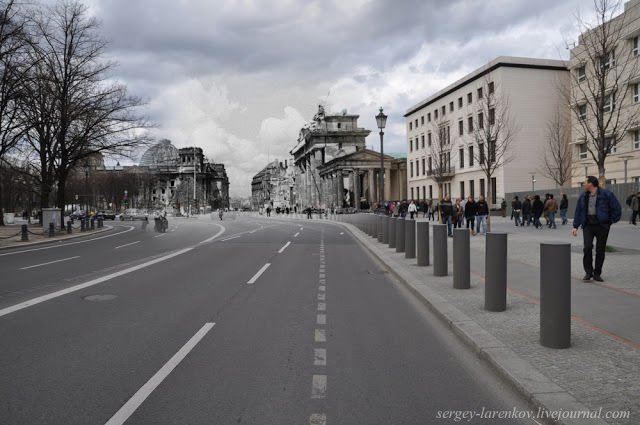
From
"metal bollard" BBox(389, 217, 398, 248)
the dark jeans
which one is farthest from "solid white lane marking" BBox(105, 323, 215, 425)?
"metal bollard" BBox(389, 217, 398, 248)

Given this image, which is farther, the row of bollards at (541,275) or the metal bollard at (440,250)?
the metal bollard at (440,250)

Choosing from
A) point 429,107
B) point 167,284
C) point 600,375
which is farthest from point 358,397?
point 429,107

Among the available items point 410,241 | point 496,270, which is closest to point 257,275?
point 410,241

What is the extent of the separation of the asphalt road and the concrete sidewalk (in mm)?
236

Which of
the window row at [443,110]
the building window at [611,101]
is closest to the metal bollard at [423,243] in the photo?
the building window at [611,101]

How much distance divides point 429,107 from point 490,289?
63362mm

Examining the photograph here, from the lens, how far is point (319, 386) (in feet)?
14.3

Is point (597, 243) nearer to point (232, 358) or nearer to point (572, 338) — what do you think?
point (572, 338)

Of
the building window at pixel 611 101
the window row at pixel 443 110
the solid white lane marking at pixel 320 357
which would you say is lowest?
the solid white lane marking at pixel 320 357

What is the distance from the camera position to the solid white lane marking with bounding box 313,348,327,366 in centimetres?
502

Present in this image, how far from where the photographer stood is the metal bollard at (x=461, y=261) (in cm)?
838

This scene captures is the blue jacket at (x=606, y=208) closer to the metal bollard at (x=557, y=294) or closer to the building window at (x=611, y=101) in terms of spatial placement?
the metal bollard at (x=557, y=294)

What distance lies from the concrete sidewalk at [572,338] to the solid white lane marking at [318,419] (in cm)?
160

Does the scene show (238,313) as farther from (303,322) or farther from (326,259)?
(326,259)
